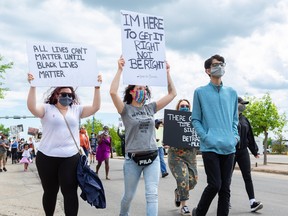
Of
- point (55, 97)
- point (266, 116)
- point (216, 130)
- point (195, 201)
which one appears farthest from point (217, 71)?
point (266, 116)

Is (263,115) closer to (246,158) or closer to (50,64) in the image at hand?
(246,158)

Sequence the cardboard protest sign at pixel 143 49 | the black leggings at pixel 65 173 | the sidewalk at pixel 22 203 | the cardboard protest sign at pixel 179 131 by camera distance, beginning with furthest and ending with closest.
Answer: the sidewalk at pixel 22 203
the cardboard protest sign at pixel 179 131
the cardboard protest sign at pixel 143 49
the black leggings at pixel 65 173

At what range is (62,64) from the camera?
5.54m

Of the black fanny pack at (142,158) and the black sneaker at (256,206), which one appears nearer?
the black fanny pack at (142,158)

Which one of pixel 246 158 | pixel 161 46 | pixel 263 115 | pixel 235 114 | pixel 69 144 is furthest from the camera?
pixel 263 115

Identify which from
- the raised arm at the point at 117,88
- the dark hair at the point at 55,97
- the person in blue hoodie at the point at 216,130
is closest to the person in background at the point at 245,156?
the person in blue hoodie at the point at 216,130

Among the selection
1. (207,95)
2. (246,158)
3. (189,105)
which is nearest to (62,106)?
(207,95)

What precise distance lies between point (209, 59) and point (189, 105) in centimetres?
207

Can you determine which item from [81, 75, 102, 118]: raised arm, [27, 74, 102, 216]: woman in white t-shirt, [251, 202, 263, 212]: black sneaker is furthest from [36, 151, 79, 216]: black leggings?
[251, 202, 263, 212]: black sneaker

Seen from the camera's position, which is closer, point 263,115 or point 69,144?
point 69,144

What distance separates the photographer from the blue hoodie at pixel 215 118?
4.99m

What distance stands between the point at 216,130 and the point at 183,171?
193 centimetres

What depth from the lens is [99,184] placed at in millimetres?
5129

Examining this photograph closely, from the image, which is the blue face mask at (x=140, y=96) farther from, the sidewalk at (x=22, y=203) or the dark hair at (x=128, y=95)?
the sidewalk at (x=22, y=203)
